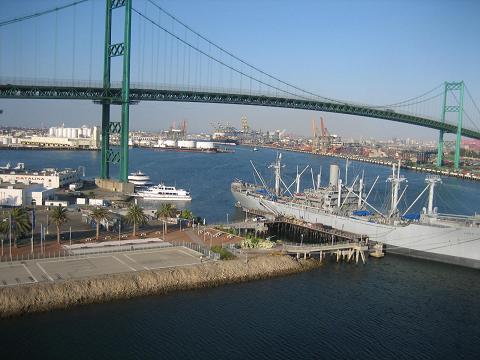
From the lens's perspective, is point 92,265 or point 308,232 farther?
point 308,232

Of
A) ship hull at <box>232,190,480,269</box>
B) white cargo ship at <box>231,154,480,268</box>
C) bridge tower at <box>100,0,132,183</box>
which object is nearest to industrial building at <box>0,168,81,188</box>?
bridge tower at <box>100,0,132,183</box>

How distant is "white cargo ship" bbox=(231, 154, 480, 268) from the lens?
2366cm

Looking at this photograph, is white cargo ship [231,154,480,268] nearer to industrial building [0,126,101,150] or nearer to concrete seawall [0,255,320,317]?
concrete seawall [0,255,320,317]

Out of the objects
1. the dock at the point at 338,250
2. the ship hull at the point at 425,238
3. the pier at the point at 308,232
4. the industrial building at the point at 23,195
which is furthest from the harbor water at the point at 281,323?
the industrial building at the point at 23,195

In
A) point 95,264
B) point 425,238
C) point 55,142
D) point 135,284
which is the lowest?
point 135,284

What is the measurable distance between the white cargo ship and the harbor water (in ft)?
7.67

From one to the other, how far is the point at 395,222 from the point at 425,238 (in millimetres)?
1928

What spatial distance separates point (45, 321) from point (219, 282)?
603 cm

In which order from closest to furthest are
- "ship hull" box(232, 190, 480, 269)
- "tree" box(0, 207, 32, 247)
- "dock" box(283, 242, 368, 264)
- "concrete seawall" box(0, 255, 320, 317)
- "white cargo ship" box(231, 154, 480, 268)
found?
"concrete seawall" box(0, 255, 320, 317), "tree" box(0, 207, 32, 247), "dock" box(283, 242, 368, 264), "ship hull" box(232, 190, 480, 269), "white cargo ship" box(231, 154, 480, 268)

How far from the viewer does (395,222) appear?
26.2 metres

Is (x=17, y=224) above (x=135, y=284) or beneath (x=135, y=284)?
above

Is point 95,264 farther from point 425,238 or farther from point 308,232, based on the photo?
point 425,238

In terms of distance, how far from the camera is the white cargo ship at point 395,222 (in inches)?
931

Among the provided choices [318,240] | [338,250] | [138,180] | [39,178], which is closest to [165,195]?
[138,180]
